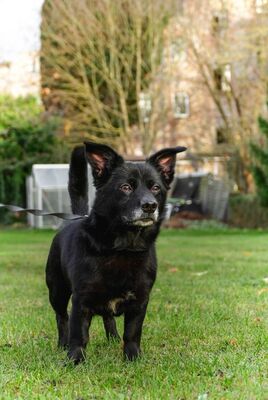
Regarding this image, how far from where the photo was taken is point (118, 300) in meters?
3.99

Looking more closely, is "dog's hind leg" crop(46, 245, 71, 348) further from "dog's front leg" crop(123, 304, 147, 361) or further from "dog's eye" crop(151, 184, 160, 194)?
Answer: "dog's eye" crop(151, 184, 160, 194)

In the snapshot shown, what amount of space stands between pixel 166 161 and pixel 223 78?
21.8m

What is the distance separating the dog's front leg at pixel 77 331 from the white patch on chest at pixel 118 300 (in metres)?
0.15

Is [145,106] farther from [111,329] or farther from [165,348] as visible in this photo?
[165,348]

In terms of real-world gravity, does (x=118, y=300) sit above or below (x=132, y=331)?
above

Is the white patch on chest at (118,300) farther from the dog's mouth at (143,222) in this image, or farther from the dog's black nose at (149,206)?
the dog's black nose at (149,206)

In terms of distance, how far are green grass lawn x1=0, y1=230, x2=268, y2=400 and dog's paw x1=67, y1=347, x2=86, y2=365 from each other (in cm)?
4

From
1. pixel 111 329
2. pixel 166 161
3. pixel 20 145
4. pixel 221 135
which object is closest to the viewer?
pixel 166 161

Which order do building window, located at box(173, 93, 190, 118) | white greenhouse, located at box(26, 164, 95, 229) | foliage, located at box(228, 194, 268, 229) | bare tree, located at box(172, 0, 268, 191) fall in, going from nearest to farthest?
foliage, located at box(228, 194, 268, 229), white greenhouse, located at box(26, 164, 95, 229), bare tree, located at box(172, 0, 268, 191), building window, located at box(173, 93, 190, 118)

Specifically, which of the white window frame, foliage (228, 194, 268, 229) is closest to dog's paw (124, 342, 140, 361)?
foliage (228, 194, 268, 229)

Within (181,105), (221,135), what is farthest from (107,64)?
(221,135)

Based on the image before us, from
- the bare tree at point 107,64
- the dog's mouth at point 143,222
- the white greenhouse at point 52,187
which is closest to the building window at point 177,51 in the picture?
the bare tree at point 107,64

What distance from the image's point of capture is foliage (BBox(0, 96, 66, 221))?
24.6 metres

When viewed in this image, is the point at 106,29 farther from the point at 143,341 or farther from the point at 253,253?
the point at 143,341
